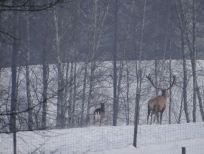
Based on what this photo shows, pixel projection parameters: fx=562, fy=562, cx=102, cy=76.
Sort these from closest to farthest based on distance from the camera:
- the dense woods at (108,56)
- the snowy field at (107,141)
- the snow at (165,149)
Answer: the snow at (165,149) → the snowy field at (107,141) → the dense woods at (108,56)

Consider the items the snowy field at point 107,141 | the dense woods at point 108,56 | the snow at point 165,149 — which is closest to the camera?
the snow at point 165,149

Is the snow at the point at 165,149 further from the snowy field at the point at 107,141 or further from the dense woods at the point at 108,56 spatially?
the dense woods at the point at 108,56

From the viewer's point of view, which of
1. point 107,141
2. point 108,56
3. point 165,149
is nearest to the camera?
point 165,149

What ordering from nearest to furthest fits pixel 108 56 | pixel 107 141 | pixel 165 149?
pixel 165 149 < pixel 107 141 < pixel 108 56

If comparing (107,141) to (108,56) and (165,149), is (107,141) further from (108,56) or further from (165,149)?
(108,56)

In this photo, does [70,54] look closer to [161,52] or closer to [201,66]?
[161,52]

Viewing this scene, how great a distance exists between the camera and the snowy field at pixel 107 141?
45.0 ft

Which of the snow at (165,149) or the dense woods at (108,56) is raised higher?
the dense woods at (108,56)

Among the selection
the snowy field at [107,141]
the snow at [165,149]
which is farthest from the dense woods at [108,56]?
the snow at [165,149]

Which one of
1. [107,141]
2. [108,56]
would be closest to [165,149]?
A: [107,141]

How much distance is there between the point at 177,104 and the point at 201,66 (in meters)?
3.41

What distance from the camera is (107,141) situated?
47.7ft

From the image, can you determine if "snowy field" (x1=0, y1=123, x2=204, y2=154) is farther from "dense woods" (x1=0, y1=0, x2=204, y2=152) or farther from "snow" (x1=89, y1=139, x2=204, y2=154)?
"dense woods" (x1=0, y1=0, x2=204, y2=152)

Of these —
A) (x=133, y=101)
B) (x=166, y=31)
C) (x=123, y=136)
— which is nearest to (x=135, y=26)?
(x=166, y=31)
